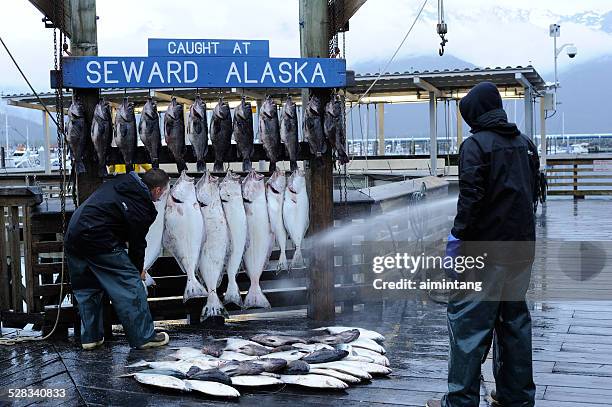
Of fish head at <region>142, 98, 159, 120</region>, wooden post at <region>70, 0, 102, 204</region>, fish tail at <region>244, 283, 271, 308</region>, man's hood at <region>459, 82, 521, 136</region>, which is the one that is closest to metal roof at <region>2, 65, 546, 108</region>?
wooden post at <region>70, 0, 102, 204</region>

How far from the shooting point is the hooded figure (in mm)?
3715

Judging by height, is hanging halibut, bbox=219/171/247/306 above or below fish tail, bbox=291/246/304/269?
above

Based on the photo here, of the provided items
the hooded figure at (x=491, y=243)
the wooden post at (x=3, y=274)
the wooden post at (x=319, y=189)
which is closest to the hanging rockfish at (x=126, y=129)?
the wooden post at (x=3, y=274)

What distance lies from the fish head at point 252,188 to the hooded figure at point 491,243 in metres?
2.48

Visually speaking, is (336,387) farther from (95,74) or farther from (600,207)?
(600,207)

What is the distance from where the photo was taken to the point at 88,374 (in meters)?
4.91

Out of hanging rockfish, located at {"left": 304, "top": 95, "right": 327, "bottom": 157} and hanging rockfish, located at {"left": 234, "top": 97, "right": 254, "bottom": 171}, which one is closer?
hanging rockfish, located at {"left": 234, "top": 97, "right": 254, "bottom": 171}

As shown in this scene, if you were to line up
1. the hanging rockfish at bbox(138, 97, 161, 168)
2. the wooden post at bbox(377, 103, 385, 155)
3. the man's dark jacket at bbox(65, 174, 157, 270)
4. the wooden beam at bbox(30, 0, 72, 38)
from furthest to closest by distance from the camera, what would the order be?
the wooden post at bbox(377, 103, 385, 155) → the hanging rockfish at bbox(138, 97, 161, 168) → the wooden beam at bbox(30, 0, 72, 38) → the man's dark jacket at bbox(65, 174, 157, 270)

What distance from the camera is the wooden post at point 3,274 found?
5.96 meters

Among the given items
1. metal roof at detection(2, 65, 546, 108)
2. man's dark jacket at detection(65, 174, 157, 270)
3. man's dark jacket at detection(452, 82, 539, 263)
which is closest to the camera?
man's dark jacket at detection(452, 82, 539, 263)

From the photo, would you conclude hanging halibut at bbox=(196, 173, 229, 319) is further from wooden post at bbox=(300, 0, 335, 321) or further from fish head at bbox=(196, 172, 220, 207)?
wooden post at bbox=(300, 0, 335, 321)

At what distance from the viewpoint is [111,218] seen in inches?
218

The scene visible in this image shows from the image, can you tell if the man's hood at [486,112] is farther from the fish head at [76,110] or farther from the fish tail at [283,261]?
the fish head at [76,110]

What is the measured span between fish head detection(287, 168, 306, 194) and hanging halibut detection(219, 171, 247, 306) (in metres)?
0.43
